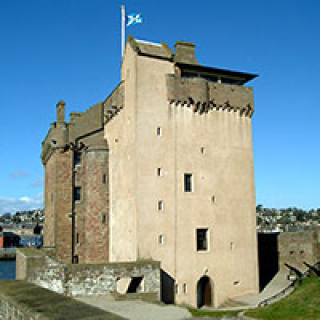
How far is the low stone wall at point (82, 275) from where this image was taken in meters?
22.3

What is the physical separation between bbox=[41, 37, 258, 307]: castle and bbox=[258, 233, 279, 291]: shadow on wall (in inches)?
247

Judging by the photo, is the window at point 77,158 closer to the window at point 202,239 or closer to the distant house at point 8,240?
the window at point 202,239

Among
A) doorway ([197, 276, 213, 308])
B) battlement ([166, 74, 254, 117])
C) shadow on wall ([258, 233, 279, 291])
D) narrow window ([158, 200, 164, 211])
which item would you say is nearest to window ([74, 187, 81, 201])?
narrow window ([158, 200, 164, 211])

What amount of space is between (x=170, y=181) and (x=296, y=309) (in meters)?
11.3

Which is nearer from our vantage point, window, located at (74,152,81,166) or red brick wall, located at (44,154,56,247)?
red brick wall, located at (44,154,56,247)

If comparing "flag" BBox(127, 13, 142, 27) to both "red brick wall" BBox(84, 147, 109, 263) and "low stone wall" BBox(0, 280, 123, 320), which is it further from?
"low stone wall" BBox(0, 280, 123, 320)

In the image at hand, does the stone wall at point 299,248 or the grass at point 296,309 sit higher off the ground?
the stone wall at point 299,248

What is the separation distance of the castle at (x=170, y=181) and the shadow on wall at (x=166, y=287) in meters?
0.07

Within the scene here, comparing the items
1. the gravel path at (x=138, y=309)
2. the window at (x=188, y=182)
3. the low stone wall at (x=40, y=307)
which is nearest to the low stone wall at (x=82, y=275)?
the gravel path at (x=138, y=309)

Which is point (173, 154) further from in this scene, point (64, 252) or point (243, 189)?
point (64, 252)

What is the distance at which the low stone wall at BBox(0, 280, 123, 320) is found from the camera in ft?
23.6

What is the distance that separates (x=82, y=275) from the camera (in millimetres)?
22859

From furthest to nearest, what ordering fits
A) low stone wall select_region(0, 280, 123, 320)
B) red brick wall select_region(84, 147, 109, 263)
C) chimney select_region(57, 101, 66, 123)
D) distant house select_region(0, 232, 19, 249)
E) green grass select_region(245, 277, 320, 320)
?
distant house select_region(0, 232, 19, 249), chimney select_region(57, 101, 66, 123), red brick wall select_region(84, 147, 109, 263), green grass select_region(245, 277, 320, 320), low stone wall select_region(0, 280, 123, 320)

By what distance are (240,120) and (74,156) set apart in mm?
13902
